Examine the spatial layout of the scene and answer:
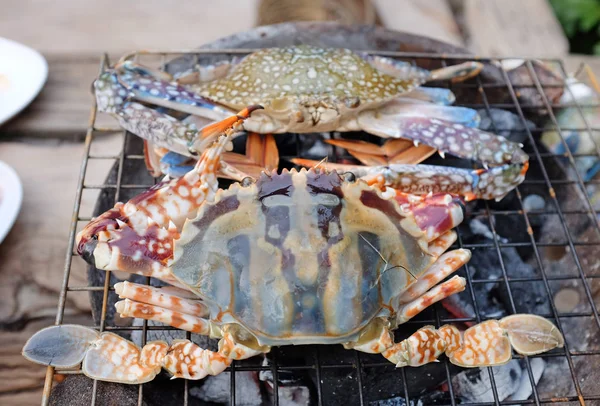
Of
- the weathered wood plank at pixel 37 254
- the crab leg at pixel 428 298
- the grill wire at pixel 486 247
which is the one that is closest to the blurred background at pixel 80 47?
the weathered wood plank at pixel 37 254

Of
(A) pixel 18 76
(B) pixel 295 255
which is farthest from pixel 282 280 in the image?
(A) pixel 18 76

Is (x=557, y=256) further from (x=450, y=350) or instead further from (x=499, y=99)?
(x=450, y=350)

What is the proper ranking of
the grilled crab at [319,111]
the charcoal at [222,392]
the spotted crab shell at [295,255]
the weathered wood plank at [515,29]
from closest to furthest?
the spotted crab shell at [295,255] → the charcoal at [222,392] → the grilled crab at [319,111] → the weathered wood plank at [515,29]

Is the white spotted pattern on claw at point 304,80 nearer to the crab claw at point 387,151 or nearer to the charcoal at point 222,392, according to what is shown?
the crab claw at point 387,151

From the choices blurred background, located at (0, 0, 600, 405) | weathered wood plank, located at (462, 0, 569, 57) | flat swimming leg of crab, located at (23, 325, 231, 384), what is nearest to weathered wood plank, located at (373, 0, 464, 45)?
blurred background, located at (0, 0, 600, 405)

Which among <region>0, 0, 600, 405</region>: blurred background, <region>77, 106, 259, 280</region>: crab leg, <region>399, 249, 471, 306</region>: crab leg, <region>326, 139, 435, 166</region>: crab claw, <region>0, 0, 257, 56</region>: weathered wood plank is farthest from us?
<region>0, 0, 257, 56</region>: weathered wood plank

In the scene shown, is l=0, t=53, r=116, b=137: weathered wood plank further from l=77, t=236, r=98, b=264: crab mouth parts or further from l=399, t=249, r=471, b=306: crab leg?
l=399, t=249, r=471, b=306: crab leg
